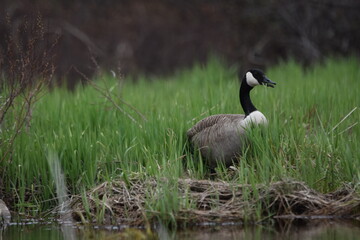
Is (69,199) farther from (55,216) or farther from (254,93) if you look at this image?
(254,93)

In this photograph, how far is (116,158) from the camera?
24.7 feet

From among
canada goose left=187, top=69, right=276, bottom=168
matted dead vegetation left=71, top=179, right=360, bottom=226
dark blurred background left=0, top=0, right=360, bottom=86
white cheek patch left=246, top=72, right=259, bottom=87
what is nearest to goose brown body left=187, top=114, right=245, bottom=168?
canada goose left=187, top=69, right=276, bottom=168

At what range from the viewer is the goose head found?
26.1 ft

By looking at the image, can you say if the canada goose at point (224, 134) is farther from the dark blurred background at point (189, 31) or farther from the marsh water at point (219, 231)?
the dark blurred background at point (189, 31)

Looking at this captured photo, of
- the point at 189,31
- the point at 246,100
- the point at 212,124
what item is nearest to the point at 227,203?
the point at 212,124

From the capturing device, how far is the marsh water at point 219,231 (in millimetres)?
5707

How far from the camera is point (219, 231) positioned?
19.7 feet

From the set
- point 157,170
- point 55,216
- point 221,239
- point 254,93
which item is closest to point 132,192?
point 157,170

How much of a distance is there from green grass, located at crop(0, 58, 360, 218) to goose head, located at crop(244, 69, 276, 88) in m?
0.36

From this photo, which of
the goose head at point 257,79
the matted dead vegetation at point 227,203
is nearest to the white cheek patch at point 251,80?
the goose head at point 257,79

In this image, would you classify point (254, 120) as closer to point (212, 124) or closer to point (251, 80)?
point (212, 124)

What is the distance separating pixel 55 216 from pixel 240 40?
11.3 m

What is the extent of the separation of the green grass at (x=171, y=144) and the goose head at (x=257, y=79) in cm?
36

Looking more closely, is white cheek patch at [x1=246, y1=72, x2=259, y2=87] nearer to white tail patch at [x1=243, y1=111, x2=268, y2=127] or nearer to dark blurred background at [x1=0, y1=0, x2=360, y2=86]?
white tail patch at [x1=243, y1=111, x2=268, y2=127]
